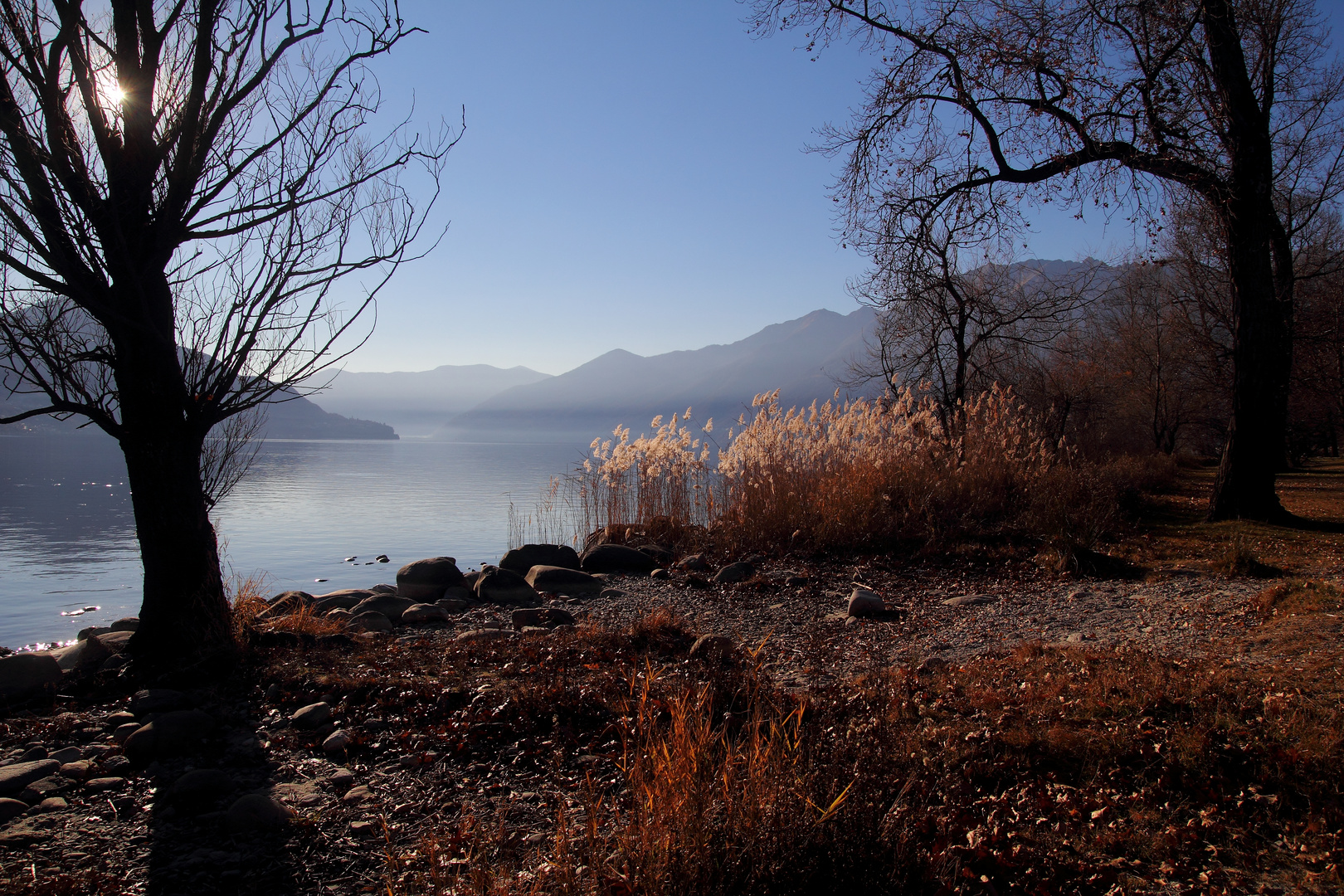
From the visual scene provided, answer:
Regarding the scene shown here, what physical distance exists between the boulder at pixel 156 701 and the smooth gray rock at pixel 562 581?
4035 mm

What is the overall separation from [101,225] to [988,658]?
5755mm

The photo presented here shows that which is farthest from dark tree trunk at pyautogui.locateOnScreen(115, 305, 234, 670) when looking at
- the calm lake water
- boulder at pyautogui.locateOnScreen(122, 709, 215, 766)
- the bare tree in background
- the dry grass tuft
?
the bare tree in background

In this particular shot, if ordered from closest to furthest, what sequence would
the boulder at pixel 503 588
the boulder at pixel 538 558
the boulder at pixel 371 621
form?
the boulder at pixel 371 621, the boulder at pixel 503 588, the boulder at pixel 538 558

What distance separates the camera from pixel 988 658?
4461mm

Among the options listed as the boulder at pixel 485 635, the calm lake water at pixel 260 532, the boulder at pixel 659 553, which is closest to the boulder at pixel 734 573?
the boulder at pixel 659 553

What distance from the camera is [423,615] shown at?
639 centimetres

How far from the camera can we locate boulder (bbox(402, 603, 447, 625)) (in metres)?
6.37

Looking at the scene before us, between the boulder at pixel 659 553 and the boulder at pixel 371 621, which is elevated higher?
the boulder at pixel 371 621

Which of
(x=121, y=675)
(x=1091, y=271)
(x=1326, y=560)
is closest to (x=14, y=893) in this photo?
(x=121, y=675)

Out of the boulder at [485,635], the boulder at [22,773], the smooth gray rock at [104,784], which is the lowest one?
the boulder at [485,635]

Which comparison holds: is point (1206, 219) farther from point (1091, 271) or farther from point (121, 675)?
point (121, 675)

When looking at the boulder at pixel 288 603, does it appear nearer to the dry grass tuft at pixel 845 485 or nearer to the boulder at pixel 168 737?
the boulder at pixel 168 737

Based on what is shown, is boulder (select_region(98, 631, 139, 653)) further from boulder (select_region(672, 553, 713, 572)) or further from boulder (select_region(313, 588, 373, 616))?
boulder (select_region(672, 553, 713, 572))

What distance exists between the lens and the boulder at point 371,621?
589 cm
